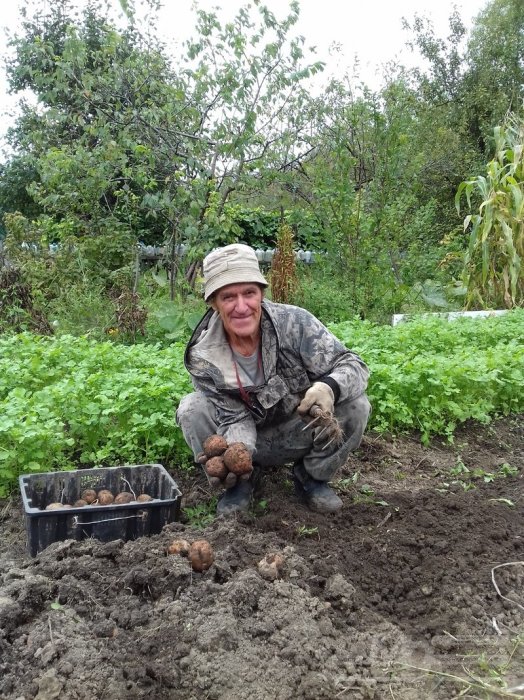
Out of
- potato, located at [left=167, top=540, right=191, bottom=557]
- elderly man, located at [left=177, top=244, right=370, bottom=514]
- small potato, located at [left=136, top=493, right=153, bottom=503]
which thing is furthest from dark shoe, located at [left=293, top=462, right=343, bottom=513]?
potato, located at [left=167, top=540, right=191, bottom=557]

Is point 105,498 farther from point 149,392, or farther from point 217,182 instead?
point 217,182

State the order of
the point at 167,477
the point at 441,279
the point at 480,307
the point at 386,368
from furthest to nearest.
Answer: the point at 441,279 < the point at 480,307 < the point at 386,368 < the point at 167,477

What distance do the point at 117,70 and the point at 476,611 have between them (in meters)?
7.11

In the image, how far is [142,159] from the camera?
805cm

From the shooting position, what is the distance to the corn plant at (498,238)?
962 centimetres

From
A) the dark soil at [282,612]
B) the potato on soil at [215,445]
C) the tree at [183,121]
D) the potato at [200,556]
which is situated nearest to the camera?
the dark soil at [282,612]

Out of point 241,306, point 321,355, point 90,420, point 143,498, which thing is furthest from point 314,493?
point 90,420

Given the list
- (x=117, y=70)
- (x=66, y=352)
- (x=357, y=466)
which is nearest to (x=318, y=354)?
(x=357, y=466)

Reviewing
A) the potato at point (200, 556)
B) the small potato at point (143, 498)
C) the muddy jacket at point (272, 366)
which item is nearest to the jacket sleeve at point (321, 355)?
the muddy jacket at point (272, 366)

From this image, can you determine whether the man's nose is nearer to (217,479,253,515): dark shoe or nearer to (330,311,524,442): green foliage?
(217,479,253,515): dark shoe

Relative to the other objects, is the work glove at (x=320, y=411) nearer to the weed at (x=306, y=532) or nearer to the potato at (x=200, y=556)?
the weed at (x=306, y=532)

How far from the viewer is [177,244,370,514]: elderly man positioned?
3.58 m

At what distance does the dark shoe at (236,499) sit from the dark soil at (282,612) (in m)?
0.08

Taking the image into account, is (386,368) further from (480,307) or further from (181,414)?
(480,307)
